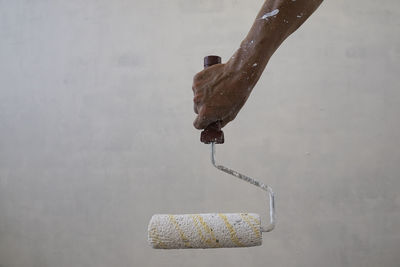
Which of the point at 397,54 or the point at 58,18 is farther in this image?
the point at 58,18

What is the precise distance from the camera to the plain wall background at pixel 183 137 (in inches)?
73.0

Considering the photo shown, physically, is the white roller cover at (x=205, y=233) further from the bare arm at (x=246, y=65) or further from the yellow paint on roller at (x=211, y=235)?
the bare arm at (x=246, y=65)

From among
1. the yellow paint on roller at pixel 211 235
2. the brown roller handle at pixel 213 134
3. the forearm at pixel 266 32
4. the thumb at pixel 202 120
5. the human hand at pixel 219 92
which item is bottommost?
the yellow paint on roller at pixel 211 235

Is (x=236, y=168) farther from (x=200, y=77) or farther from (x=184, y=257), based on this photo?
(x=200, y=77)

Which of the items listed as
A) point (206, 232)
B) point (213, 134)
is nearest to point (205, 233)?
point (206, 232)

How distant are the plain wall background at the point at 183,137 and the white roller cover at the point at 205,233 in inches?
46.4

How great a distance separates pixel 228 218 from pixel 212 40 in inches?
56.3

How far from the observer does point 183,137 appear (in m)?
1.92

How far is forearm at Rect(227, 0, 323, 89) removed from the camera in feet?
2.10

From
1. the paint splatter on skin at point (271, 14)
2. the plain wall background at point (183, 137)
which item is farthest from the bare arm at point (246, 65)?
the plain wall background at point (183, 137)

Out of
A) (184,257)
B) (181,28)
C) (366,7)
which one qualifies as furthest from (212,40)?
(184,257)

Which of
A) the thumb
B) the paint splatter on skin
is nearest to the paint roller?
the thumb

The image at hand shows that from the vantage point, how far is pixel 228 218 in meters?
0.71

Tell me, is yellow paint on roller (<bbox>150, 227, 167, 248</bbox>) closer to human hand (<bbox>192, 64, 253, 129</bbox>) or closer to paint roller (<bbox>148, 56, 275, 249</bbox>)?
paint roller (<bbox>148, 56, 275, 249</bbox>)
